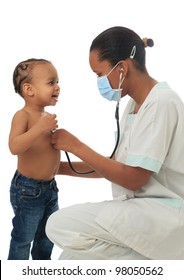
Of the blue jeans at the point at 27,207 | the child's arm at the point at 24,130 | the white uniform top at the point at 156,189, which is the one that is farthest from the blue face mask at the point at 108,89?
the blue jeans at the point at 27,207

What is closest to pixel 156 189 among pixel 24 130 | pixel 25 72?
pixel 24 130

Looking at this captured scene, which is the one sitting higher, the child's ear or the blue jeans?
the child's ear

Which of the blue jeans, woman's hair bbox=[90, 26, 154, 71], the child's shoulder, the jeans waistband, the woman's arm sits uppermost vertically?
woman's hair bbox=[90, 26, 154, 71]

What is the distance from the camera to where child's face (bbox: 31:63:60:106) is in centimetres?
187

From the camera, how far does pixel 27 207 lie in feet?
6.22

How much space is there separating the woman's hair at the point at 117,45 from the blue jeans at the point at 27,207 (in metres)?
0.59

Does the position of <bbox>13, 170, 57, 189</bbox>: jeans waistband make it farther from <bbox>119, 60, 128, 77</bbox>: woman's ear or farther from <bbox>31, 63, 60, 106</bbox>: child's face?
<bbox>119, 60, 128, 77</bbox>: woman's ear

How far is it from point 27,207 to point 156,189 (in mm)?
546

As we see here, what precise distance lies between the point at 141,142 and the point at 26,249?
71cm

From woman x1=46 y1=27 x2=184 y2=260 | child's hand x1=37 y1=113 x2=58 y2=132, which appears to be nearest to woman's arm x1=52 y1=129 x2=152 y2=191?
woman x1=46 y1=27 x2=184 y2=260

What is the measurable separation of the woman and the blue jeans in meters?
0.11

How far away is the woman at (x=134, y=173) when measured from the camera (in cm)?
173

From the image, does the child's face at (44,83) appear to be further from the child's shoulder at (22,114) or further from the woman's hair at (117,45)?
the woman's hair at (117,45)
